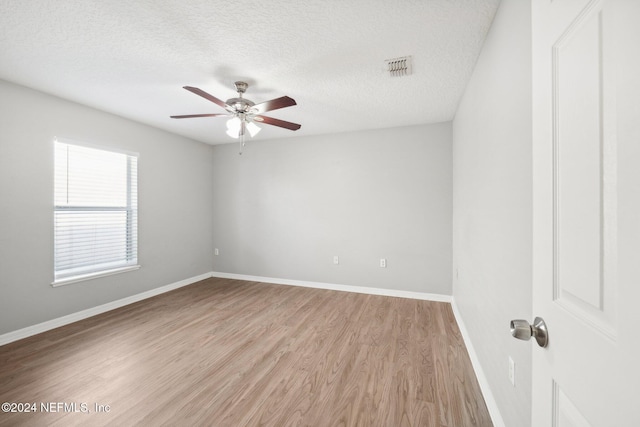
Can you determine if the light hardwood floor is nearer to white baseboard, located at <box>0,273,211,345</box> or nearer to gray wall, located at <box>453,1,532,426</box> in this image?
white baseboard, located at <box>0,273,211,345</box>

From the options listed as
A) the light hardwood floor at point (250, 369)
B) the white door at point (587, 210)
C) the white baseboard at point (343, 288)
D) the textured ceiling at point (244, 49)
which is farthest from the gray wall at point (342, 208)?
the white door at point (587, 210)

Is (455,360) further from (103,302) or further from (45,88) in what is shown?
(45,88)

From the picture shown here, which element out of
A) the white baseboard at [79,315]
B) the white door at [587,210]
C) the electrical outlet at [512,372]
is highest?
the white door at [587,210]

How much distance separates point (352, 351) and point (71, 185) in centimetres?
363

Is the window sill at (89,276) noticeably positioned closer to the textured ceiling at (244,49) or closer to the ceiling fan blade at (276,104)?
the textured ceiling at (244,49)

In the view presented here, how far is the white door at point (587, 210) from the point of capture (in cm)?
40

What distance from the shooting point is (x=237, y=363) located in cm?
217

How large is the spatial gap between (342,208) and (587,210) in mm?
3636

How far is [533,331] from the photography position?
0.67 metres

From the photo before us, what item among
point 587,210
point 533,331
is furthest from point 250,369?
point 587,210

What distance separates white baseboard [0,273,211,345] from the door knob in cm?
406

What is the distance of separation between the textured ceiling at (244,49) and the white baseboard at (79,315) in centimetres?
247

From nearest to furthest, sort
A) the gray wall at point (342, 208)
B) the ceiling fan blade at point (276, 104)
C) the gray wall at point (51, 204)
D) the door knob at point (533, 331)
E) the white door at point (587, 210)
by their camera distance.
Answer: the white door at point (587, 210) → the door knob at point (533, 331) → the ceiling fan blade at point (276, 104) → the gray wall at point (51, 204) → the gray wall at point (342, 208)

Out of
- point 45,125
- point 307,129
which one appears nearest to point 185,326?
point 45,125
